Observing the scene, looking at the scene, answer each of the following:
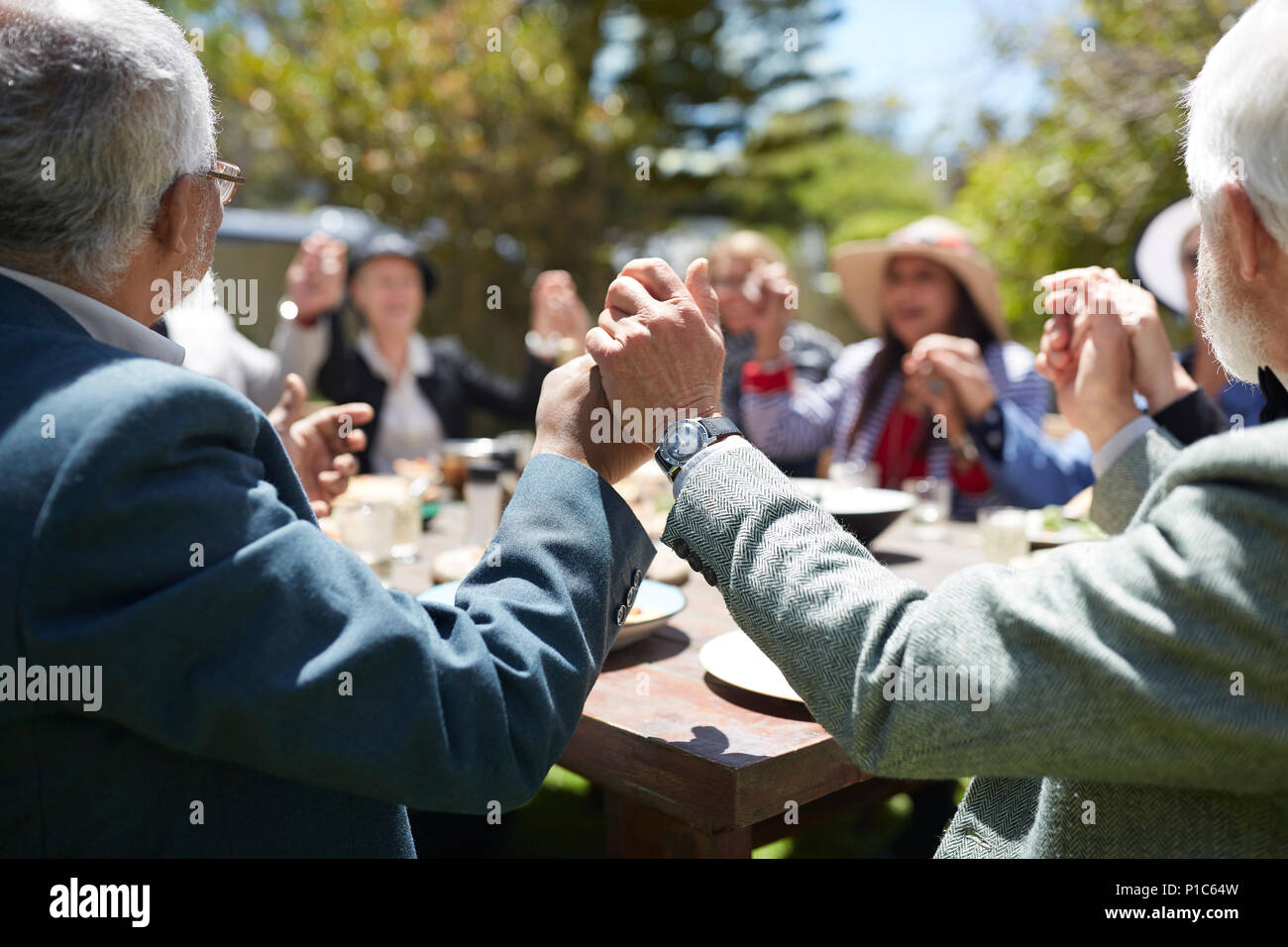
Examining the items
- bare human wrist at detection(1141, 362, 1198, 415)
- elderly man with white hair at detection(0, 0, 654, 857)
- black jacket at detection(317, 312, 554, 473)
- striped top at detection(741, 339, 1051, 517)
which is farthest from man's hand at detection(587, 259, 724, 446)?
black jacket at detection(317, 312, 554, 473)

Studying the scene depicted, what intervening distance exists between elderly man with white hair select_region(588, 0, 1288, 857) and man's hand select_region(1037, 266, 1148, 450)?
0.71 meters

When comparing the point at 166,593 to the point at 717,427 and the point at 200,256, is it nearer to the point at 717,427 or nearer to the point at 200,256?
the point at 200,256

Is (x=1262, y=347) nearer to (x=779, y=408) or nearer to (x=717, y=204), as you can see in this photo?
(x=779, y=408)

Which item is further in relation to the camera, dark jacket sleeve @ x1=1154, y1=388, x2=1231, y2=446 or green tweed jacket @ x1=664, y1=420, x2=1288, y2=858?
dark jacket sleeve @ x1=1154, y1=388, x2=1231, y2=446

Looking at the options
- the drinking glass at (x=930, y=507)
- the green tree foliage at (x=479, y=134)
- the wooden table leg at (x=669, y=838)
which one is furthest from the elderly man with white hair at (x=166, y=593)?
the green tree foliage at (x=479, y=134)

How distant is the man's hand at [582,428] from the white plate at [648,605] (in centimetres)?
47

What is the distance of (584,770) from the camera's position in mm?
1625

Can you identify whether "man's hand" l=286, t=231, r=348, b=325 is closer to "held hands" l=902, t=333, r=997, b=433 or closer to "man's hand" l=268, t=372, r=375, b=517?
"man's hand" l=268, t=372, r=375, b=517

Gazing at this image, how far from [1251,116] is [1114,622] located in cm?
53

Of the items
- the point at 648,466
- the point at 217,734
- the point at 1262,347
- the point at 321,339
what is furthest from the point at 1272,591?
the point at 321,339

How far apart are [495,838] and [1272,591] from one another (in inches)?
102

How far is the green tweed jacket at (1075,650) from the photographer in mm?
886

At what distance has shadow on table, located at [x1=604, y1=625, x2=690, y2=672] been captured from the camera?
1.84m
